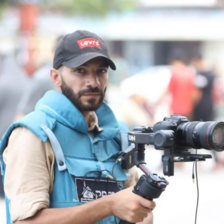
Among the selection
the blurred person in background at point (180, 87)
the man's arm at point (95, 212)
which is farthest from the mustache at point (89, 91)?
the blurred person in background at point (180, 87)


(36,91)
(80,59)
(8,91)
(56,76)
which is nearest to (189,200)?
(36,91)

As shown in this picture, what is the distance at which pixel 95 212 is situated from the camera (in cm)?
247

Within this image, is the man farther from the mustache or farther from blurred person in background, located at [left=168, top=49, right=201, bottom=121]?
blurred person in background, located at [left=168, top=49, right=201, bottom=121]

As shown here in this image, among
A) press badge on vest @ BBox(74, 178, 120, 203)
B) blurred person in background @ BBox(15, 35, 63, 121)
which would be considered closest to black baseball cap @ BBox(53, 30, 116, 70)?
press badge on vest @ BBox(74, 178, 120, 203)

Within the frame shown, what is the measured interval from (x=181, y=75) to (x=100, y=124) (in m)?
7.16

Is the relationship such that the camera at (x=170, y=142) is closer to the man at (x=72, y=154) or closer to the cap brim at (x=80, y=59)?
the man at (x=72, y=154)

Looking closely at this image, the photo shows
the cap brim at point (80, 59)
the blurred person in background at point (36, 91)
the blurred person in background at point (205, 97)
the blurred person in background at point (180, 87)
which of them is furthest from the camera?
the blurred person in background at point (205, 97)

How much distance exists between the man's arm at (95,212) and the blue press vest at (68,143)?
0.08m

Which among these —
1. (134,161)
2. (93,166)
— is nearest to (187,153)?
(134,161)

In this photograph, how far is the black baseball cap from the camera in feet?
8.90

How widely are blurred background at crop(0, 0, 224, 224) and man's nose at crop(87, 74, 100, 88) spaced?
364 cm

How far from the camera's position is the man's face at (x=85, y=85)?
2.73 meters

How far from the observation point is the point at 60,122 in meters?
2.68

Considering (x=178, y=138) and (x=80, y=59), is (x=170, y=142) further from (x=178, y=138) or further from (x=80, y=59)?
(x=80, y=59)
